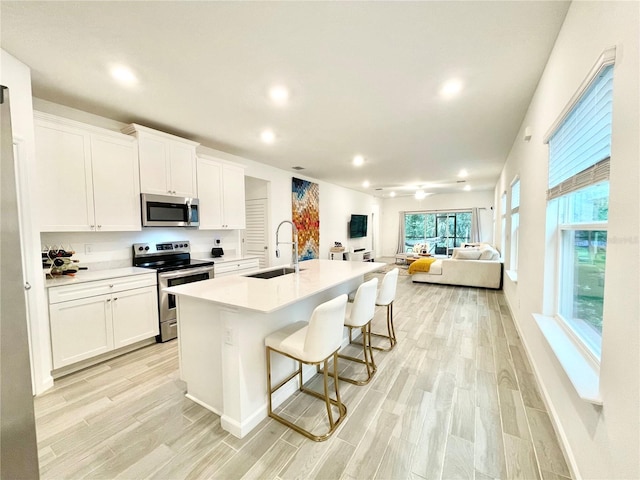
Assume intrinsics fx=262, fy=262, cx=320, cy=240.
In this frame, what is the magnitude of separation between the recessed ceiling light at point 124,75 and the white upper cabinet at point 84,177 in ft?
2.56

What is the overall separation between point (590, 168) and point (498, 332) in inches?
109

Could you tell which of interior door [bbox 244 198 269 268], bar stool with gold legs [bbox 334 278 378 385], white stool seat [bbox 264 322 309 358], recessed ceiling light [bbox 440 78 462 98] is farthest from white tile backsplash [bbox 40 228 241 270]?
recessed ceiling light [bbox 440 78 462 98]

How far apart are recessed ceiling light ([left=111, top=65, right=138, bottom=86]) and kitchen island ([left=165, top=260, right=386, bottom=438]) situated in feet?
6.05

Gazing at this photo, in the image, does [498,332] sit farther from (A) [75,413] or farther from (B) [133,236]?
(B) [133,236]

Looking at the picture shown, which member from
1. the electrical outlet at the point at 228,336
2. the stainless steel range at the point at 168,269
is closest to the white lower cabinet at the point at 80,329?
the stainless steel range at the point at 168,269

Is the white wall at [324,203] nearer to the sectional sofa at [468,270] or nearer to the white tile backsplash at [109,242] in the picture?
the white tile backsplash at [109,242]

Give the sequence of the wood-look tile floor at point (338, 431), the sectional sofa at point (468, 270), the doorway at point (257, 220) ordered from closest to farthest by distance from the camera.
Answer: the wood-look tile floor at point (338, 431)
the doorway at point (257, 220)
the sectional sofa at point (468, 270)

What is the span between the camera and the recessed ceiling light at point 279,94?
2475 mm

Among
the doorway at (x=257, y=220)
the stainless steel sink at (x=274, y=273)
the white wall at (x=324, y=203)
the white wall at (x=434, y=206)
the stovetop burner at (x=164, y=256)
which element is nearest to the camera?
the stainless steel sink at (x=274, y=273)

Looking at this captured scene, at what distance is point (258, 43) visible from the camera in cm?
188

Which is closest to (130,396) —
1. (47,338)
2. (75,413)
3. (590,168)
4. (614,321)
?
(75,413)

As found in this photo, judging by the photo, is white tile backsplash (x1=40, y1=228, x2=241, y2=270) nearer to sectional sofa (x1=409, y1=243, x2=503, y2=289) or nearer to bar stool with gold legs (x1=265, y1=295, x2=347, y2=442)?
bar stool with gold legs (x1=265, y1=295, x2=347, y2=442)

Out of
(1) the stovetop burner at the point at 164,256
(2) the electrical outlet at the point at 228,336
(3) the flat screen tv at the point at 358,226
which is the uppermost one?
(3) the flat screen tv at the point at 358,226

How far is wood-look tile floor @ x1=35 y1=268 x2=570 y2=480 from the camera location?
151 centimetres
